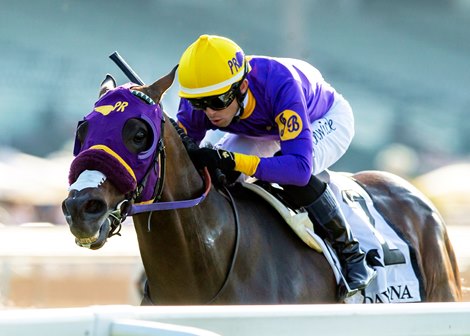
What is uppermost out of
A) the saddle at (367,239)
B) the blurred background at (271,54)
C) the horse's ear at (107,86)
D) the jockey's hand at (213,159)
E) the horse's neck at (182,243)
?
the horse's ear at (107,86)

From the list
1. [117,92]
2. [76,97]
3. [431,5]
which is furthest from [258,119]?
[431,5]

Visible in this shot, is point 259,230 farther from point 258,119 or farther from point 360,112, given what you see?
point 360,112

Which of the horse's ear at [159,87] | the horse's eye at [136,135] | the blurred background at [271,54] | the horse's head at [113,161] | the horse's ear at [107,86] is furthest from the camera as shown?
the blurred background at [271,54]

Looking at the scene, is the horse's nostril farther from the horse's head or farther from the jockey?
the jockey

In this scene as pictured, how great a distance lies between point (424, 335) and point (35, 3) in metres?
16.8

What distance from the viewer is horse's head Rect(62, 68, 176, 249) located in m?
3.08

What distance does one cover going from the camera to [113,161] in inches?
125

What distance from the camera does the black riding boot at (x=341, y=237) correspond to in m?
3.98

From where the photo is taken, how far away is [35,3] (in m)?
18.7

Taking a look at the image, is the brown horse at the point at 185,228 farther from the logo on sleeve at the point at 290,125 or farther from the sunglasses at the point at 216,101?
the logo on sleeve at the point at 290,125

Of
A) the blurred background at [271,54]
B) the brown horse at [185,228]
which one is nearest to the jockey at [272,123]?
the brown horse at [185,228]

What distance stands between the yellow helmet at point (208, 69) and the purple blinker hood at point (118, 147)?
31 cm

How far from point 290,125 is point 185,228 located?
23.4 inches

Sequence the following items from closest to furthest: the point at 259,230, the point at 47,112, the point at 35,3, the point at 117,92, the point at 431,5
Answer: the point at 117,92 < the point at 259,230 < the point at 47,112 < the point at 35,3 < the point at 431,5
